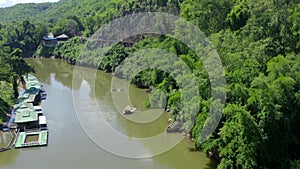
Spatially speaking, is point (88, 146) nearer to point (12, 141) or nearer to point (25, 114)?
point (12, 141)

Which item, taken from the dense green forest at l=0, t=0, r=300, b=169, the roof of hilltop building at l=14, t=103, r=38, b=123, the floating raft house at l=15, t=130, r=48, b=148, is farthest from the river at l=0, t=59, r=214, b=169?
the dense green forest at l=0, t=0, r=300, b=169

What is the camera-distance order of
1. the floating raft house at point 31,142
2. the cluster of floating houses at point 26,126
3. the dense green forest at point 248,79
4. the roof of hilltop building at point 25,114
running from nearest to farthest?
the dense green forest at point 248,79
the floating raft house at point 31,142
the cluster of floating houses at point 26,126
the roof of hilltop building at point 25,114

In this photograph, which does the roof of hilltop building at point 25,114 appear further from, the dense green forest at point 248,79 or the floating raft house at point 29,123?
the dense green forest at point 248,79

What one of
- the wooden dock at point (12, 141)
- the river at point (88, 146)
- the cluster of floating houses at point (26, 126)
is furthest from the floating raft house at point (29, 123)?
the river at point (88, 146)

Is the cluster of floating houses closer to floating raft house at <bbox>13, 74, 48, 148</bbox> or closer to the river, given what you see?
floating raft house at <bbox>13, 74, 48, 148</bbox>

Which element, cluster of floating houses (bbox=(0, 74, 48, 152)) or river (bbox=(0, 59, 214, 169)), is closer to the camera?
river (bbox=(0, 59, 214, 169))

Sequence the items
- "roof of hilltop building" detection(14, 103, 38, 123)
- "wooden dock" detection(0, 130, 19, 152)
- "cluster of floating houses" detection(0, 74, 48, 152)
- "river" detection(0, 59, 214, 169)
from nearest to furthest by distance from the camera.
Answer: "river" detection(0, 59, 214, 169), "wooden dock" detection(0, 130, 19, 152), "cluster of floating houses" detection(0, 74, 48, 152), "roof of hilltop building" detection(14, 103, 38, 123)

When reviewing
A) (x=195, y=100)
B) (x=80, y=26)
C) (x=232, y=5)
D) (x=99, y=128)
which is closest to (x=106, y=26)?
(x=80, y=26)
